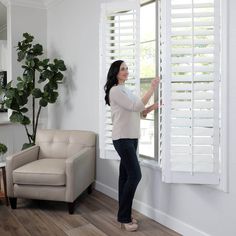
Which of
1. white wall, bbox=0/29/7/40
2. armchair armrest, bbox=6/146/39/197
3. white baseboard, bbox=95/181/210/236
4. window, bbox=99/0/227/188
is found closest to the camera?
window, bbox=99/0/227/188

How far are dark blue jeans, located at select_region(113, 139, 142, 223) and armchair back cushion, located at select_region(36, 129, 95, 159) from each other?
1056mm

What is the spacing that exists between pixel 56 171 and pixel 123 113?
1.01 m

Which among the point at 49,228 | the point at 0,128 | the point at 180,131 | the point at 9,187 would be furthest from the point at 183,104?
the point at 0,128

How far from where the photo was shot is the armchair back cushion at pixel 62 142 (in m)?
3.83

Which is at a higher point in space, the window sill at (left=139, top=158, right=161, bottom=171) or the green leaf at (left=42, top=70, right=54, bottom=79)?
the green leaf at (left=42, top=70, right=54, bottom=79)

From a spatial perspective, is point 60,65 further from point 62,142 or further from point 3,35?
point 3,35

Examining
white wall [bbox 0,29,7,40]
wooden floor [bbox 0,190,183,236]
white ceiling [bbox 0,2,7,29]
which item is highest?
white ceiling [bbox 0,2,7,29]

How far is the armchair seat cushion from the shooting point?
3.15 meters

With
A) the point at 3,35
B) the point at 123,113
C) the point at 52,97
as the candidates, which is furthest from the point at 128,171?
the point at 3,35

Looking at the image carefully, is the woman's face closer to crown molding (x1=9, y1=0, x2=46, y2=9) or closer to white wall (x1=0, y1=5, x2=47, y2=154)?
white wall (x1=0, y1=5, x2=47, y2=154)

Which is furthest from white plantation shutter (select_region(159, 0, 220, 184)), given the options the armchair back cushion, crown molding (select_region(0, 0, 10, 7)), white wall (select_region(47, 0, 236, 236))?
crown molding (select_region(0, 0, 10, 7))

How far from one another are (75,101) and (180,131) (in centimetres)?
231

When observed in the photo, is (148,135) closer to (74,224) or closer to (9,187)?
(74,224)

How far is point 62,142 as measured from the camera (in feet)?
12.8
